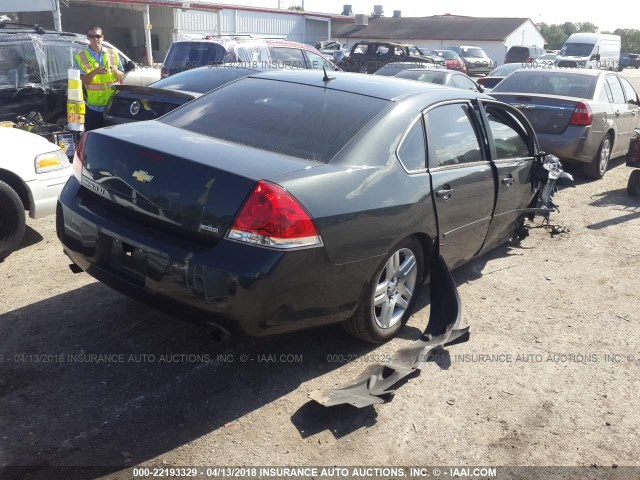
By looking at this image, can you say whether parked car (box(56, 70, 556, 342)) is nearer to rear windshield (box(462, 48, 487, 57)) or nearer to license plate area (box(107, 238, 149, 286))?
license plate area (box(107, 238, 149, 286))

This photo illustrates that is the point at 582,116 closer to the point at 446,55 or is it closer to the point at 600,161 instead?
the point at 600,161

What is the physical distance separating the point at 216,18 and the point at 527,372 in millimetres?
40375

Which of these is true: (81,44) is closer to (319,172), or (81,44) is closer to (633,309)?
(319,172)

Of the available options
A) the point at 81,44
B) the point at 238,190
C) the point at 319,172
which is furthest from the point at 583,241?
the point at 81,44

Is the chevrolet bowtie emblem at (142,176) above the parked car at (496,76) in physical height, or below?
above

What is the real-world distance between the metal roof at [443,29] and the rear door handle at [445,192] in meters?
51.1

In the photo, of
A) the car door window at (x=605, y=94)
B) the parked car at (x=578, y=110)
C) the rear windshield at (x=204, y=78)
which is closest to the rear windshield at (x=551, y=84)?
the parked car at (x=578, y=110)

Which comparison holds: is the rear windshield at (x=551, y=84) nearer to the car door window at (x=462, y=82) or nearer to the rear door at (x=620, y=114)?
the rear door at (x=620, y=114)

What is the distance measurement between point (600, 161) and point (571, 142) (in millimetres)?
933

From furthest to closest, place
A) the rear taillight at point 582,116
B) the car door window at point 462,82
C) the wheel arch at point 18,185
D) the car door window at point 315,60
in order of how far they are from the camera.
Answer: the car door window at point 462,82 → the car door window at point 315,60 → the rear taillight at point 582,116 → the wheel arch at point 18,185

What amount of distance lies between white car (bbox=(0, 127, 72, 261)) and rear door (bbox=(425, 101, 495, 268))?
3.23 meters

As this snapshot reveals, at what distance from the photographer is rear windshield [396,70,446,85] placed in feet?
41.6

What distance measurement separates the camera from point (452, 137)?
442 centimetres

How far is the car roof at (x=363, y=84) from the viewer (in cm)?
416
